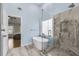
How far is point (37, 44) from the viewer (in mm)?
1759

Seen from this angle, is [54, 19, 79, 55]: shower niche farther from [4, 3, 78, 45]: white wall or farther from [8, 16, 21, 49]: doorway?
[8, 16, 21, 49]: doorway

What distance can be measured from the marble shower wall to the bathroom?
0.18 feet

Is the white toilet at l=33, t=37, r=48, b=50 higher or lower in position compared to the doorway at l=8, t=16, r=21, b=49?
lower

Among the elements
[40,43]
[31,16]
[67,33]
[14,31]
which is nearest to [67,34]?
[67,33]

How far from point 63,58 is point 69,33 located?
1.47 ft

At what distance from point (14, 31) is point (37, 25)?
41cm

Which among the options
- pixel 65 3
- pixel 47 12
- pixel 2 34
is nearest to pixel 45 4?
pixel 47 12

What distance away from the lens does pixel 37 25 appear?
1741 mm

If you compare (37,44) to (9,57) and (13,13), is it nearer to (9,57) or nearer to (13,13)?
(9,57)

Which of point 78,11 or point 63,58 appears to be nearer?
point 78,11

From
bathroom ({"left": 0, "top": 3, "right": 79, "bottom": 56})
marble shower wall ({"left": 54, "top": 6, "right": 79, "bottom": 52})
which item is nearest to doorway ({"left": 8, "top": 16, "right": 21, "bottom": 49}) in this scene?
bathroom ({"left": 0, "top": 3, "right": 79, "bottom": 56})

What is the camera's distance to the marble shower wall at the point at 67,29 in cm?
163

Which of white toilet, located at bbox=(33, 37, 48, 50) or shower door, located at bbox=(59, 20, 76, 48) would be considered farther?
white toilet, located at bbox=(33, 37, 48, 50)

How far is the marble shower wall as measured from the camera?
1.63 meters
